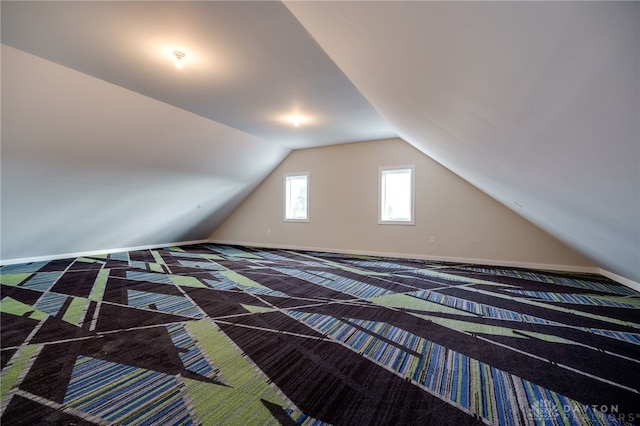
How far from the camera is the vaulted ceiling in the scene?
994mm

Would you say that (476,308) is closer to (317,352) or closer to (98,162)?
(317,352)

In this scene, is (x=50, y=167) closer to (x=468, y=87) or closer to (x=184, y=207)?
(x=184, y=207)

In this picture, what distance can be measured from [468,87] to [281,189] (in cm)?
646

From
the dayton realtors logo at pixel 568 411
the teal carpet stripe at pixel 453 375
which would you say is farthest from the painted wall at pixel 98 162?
the dayton realtors logo at pixel 568 411

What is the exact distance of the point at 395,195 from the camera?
258 inches

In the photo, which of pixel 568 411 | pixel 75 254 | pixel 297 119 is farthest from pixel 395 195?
pixel 75 254

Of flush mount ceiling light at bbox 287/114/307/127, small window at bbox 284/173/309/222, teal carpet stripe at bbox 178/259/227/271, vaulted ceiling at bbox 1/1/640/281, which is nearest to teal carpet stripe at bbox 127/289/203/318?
teal carpet stripe at bbox 178/259/227/271

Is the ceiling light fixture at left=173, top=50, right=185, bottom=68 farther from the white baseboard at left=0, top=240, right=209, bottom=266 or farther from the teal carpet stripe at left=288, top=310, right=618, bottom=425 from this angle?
the white baseboard at left=0, top=240, right=209, bottom=266

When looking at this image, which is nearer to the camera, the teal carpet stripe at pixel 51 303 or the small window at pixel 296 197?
the teal carpet stripe at pixel 51 303

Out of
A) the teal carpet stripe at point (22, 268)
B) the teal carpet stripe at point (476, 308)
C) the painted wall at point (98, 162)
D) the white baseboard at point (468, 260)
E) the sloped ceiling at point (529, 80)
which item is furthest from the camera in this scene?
the white baseboard at point (468, 260)

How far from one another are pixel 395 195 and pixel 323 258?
2175 millimetres

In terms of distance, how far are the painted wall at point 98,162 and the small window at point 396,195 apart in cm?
266

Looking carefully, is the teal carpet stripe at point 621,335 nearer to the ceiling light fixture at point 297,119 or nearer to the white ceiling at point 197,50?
the white ceiling at point 197,50

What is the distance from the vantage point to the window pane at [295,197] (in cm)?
770
